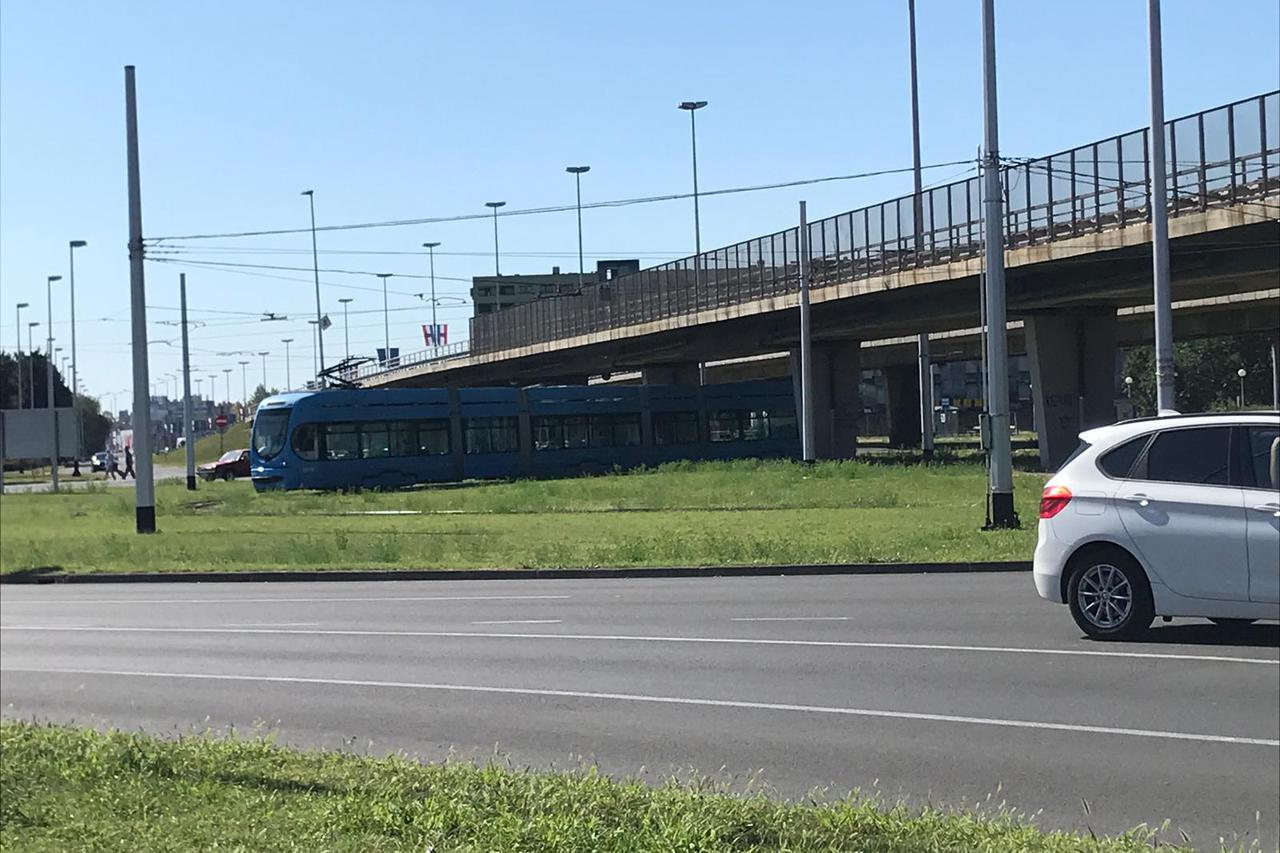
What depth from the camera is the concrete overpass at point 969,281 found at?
33125 millimetres

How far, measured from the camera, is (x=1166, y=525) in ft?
40.9

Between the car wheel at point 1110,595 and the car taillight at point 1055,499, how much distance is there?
447mm

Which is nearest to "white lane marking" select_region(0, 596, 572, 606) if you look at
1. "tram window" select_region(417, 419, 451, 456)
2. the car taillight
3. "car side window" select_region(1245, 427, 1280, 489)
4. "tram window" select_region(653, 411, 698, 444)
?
the car taillight

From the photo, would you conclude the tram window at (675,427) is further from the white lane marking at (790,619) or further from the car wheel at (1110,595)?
the car wheel at (1110,595)

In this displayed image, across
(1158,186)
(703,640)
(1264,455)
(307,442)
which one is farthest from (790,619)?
(307,442)

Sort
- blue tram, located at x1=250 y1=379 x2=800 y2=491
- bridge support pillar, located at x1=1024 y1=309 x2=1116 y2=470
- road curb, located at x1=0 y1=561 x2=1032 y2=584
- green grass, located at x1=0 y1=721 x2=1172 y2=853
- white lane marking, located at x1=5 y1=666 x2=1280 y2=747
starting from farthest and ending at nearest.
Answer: blue tram, located at x1=250 y1=379 x2=800 y2=491
bridge support pillar, located at x1=1024 y1=309 x2=1116 y2=470
road curb, located at x1=0 y1=561 x2=1032 y2=584
white lane marking, located at x1=5 y1=666 x2=1280 y2=747
green grass, located at x1=0 y1=721 x2=1172 y2=853

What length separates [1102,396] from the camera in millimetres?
47125

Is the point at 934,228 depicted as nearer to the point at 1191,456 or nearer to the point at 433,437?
the point at 433,437

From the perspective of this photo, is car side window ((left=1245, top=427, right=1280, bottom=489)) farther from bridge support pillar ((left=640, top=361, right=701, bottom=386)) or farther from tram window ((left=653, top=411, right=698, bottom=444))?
bridge support pillar ((left=640, top=361, right=701, bottom=386))

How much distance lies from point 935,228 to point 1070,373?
6356 millimetres

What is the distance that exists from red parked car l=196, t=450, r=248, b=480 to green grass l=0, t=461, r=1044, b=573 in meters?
21.4

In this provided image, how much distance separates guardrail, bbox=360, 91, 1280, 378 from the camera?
31.8 meters

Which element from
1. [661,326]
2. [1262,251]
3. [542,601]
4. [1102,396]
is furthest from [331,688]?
[661,326]

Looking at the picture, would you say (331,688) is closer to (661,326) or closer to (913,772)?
(913,772)
